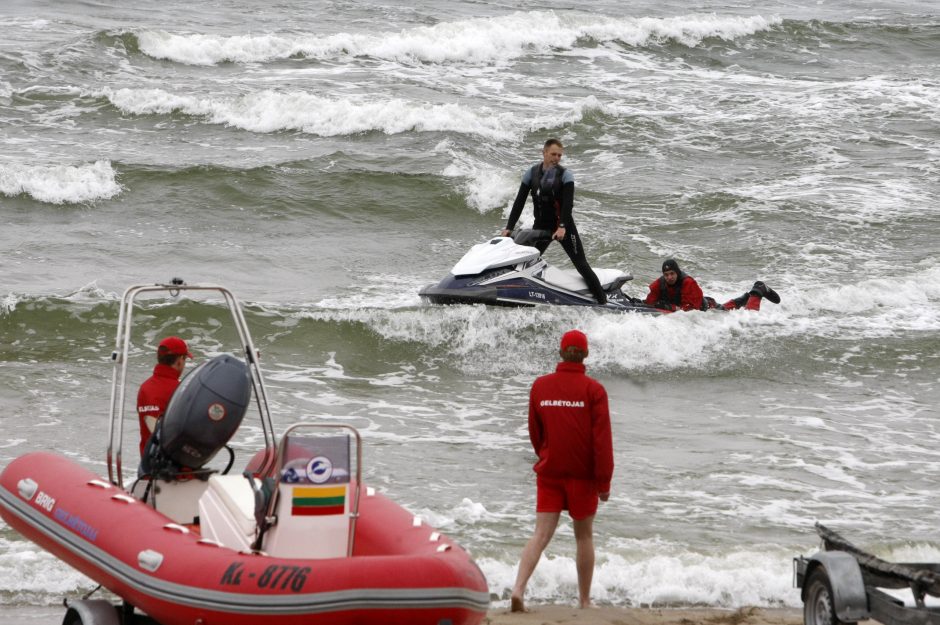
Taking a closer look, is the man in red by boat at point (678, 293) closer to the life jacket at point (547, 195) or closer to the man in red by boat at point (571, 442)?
the life jacket at point (547, 195)

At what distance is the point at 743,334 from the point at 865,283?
286 centimetres

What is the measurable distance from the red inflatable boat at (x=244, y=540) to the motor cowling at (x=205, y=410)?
0.01m

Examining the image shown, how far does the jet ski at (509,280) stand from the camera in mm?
12195

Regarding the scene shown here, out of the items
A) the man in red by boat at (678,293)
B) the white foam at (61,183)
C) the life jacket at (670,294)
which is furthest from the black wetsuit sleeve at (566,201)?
the white foam at (61,183)

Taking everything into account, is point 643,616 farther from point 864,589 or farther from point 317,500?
point 317,500

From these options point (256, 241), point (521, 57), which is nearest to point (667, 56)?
point (521, 57)

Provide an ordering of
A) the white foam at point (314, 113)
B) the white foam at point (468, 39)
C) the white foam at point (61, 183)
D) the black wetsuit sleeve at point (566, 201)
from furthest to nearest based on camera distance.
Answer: the white foam at point (468, 39)
the white foam at point (314, 113)
the white foam at point (61, 183)
the black wetsuit sleeve at point (566, 201)

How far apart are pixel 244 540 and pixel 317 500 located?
43 centimetres

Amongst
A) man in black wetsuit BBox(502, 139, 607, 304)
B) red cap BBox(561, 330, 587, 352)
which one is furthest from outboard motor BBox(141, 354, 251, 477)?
man in black wetsuit BBox(502, 139, 607, 304)

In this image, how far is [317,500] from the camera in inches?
216

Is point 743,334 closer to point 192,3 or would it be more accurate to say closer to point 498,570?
point 498,570

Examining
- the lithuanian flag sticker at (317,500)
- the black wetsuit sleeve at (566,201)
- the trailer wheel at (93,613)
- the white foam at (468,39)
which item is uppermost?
the white foam at (468,39)

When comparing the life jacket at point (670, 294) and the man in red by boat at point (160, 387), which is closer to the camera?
the man in red by boat at point (160, 387)

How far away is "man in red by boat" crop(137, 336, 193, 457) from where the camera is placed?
663 centimetres
